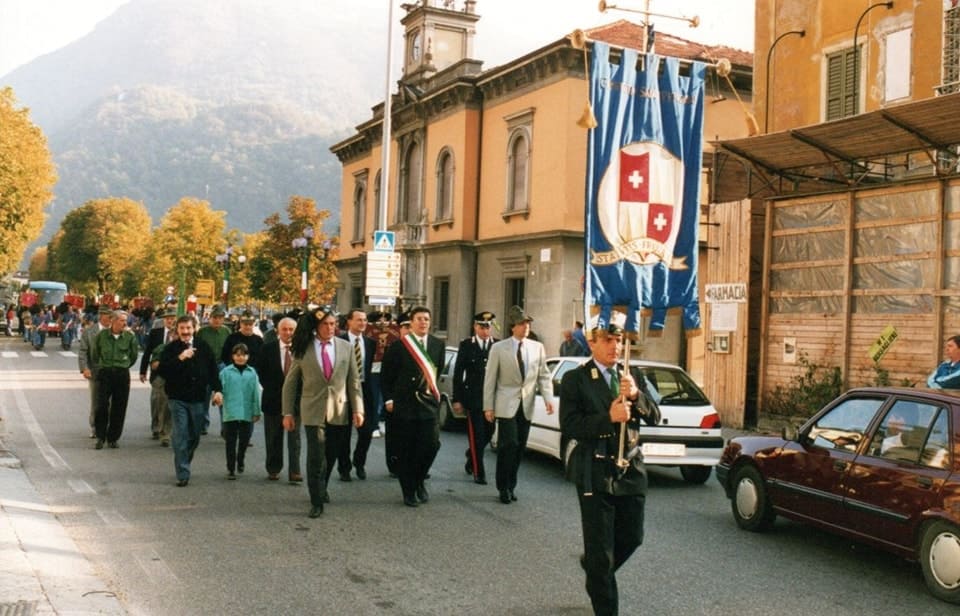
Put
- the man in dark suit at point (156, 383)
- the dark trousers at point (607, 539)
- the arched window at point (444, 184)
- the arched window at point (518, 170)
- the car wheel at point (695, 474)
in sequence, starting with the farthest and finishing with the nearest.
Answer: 1. the arched window at point (444, 184)
2. the arched window at point (518, 170)
3. the man in dark suit at point (156, 383)
4. the car wheel at point (695, 474)
5. the dark trousers at point (607, 539)

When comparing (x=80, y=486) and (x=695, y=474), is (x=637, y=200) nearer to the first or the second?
(x=695, y=474)

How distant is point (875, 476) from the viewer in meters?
7.19

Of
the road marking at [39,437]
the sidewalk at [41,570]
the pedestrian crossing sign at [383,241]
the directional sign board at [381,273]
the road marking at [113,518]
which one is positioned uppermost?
the pedestrian crossing sign at [383,241]

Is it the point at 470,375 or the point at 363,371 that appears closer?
the point at 470,375

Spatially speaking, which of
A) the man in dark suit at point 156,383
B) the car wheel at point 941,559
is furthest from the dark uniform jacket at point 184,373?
the car wheel at point 941,559

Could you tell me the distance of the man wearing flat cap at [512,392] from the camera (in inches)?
385

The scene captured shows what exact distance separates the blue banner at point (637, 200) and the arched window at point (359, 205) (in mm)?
35184

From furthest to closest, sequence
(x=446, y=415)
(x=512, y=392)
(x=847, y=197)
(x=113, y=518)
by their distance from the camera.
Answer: (x=446, y=415), (x=847, y=197), (x=512, y=392), (x=113, y=518)

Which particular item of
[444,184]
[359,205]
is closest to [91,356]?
[444,184]

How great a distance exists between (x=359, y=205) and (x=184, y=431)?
113 feet

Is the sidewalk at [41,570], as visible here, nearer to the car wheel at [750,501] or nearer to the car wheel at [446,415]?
the car wheel at [750,501]

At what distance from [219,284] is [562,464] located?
70.5 metres

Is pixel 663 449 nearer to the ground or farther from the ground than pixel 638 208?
nearer to the ground

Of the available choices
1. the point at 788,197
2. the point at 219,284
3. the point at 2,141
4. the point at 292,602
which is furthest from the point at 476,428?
the point at 219,284
